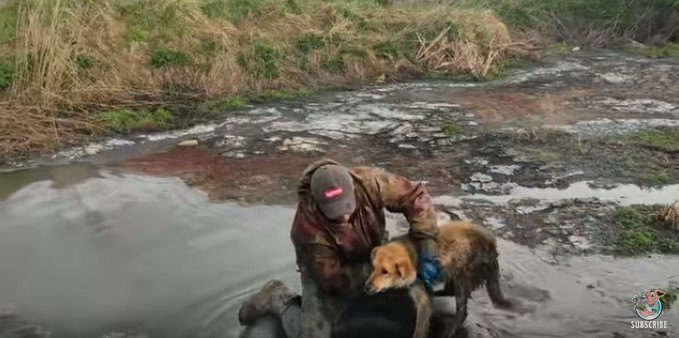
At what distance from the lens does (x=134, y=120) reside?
10148 millimetres

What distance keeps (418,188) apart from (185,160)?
5.08 metres

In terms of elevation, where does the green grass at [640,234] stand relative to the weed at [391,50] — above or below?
below

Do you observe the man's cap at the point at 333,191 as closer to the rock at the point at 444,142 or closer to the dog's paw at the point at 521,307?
the dog's paw at the point at 521,307

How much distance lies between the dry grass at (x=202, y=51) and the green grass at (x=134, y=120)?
0.23m


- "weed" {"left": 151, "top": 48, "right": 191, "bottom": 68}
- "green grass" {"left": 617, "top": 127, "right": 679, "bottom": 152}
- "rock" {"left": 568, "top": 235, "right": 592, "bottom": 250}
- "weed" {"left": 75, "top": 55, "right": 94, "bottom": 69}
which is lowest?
"rock" {"left": 568, "top": 235, "right": 592, "bottom": 250}

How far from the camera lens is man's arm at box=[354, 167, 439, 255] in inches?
162

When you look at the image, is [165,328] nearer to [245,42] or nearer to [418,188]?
[418,188]

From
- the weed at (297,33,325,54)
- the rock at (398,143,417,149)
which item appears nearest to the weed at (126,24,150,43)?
the weed at (297,33,325,54)

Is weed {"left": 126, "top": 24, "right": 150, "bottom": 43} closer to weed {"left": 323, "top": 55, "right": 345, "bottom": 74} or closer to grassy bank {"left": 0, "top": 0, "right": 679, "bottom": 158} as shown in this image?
grassy bank {"left": 0, "top": 0, "right": 679, "bottom": 158}

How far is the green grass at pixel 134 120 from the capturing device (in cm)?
991

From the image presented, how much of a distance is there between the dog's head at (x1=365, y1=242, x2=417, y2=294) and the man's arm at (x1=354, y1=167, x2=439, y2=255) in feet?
0.51

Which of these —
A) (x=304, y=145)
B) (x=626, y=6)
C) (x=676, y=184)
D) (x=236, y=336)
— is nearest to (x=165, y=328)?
(x=236, y=336)

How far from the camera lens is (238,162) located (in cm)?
847

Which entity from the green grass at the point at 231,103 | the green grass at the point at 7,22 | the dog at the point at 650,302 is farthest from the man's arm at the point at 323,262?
the green grass at the point at 7,22
